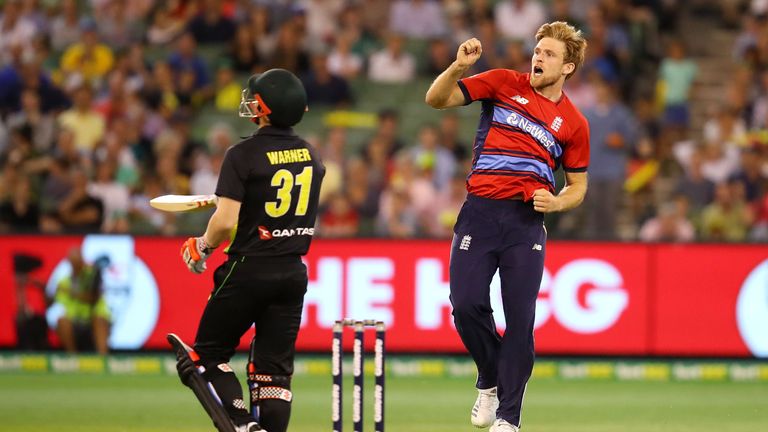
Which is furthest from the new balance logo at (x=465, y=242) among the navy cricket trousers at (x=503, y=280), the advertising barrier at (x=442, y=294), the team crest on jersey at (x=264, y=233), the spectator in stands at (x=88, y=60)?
the spectator in stands at (x=88, y=60)

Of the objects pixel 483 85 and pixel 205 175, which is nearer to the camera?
pixel 483 85

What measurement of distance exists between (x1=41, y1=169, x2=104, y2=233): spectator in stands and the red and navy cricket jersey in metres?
7.55

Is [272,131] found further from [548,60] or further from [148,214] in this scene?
[148,214]

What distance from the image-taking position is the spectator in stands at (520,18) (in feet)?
62.8

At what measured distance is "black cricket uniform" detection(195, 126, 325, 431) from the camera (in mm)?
7906

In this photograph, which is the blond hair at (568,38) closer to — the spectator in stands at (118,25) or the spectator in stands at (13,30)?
the spectator in stands at (118,25)

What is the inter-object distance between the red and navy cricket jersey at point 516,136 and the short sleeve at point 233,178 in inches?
59.7

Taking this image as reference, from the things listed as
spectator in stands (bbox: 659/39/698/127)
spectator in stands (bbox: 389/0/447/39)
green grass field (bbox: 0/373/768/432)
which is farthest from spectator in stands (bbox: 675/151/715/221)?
spectator in stands (bbox: 389/0/447/39)

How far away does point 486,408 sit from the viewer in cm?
884

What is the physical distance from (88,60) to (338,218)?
5.07m

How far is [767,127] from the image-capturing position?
57.8 feet

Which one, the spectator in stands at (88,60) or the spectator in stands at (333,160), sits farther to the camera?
the spectator in stands at (88,60)

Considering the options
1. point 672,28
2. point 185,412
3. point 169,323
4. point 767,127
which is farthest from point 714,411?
point 672,28

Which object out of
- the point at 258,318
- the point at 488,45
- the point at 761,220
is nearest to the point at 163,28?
the point at 488,45
